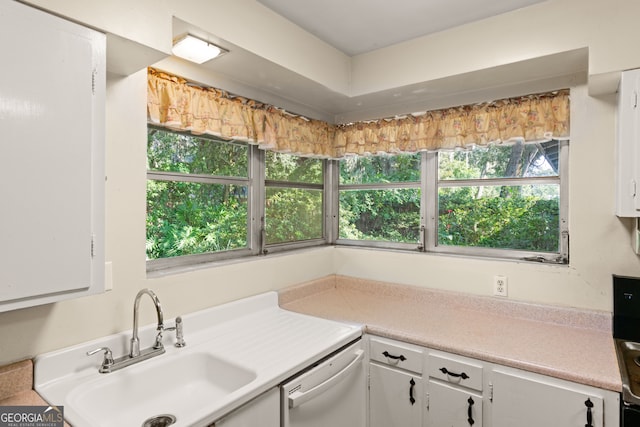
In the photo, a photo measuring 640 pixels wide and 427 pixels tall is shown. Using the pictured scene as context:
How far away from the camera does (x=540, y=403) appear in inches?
57.5

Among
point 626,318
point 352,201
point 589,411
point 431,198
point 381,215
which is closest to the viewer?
point 589,411

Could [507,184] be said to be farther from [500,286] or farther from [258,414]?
[258,414]

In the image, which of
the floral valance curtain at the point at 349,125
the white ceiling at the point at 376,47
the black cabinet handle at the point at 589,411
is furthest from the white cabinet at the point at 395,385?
the white ceiling at the point at 376,47

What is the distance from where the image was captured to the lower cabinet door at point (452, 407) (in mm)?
1606

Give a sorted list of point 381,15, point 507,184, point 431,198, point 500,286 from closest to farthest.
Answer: point 381,15 < point 500,286 < point 507,184 < point 431,198

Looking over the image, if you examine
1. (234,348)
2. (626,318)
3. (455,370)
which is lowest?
(455,370)

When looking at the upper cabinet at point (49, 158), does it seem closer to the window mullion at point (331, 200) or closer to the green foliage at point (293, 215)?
the green foliage at point (293, 215)

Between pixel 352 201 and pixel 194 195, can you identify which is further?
pixel 352 201

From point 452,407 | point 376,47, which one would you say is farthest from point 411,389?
point 376,47

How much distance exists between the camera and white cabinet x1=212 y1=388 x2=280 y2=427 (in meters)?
1.20

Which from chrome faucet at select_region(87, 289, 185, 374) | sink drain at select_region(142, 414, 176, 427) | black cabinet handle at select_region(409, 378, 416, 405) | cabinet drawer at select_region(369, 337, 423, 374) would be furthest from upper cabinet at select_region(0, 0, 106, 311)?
black cabinet handle at select_region(409, 378, 416, 405)

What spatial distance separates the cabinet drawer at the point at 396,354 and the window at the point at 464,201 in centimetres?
93

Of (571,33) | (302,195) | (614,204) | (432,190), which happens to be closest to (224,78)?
(302,195)

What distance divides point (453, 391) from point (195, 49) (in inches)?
78.6
